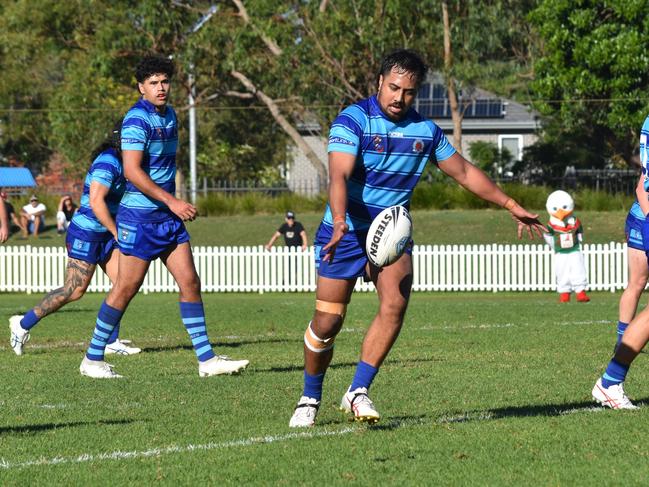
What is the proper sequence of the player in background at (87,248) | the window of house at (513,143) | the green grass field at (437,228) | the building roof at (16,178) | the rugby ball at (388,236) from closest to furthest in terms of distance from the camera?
the rugby ball at (388,236) < the player in background at (87,248) < the green grass field at (437,228) < the building roof at (16,178) < the window of house at (513,143)

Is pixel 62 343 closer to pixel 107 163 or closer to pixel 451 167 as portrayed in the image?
pixel 107 163

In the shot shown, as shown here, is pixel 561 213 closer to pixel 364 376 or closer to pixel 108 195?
pixel 108 195

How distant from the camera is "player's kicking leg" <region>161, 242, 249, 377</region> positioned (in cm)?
977

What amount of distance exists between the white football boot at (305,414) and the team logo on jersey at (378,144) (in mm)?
1391

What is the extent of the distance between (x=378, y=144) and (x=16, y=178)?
44.4m

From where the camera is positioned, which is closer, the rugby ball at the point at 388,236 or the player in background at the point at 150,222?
the rugby ball at the point at 388,236

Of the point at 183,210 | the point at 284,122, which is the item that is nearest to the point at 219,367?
the point at 183,210

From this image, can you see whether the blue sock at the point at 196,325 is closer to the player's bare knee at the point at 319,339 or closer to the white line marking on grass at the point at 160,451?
the player's bare knee at the point at 319,339

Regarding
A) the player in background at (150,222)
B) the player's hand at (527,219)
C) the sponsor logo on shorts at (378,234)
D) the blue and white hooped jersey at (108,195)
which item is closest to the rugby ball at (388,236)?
the sponsor logo on shorts at (378,234)

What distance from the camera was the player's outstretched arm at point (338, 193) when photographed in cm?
664

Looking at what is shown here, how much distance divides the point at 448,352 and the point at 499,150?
133ft

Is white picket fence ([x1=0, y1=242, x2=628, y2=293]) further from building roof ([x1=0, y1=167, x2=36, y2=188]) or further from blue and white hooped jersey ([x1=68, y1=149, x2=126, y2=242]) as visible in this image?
building roof ([x1=0, y1=167, x2=36, y2=188])

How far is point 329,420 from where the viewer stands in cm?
743

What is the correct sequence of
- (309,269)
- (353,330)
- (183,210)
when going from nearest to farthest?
1. (183,210)
2. (353,330)
3. (309,269)
